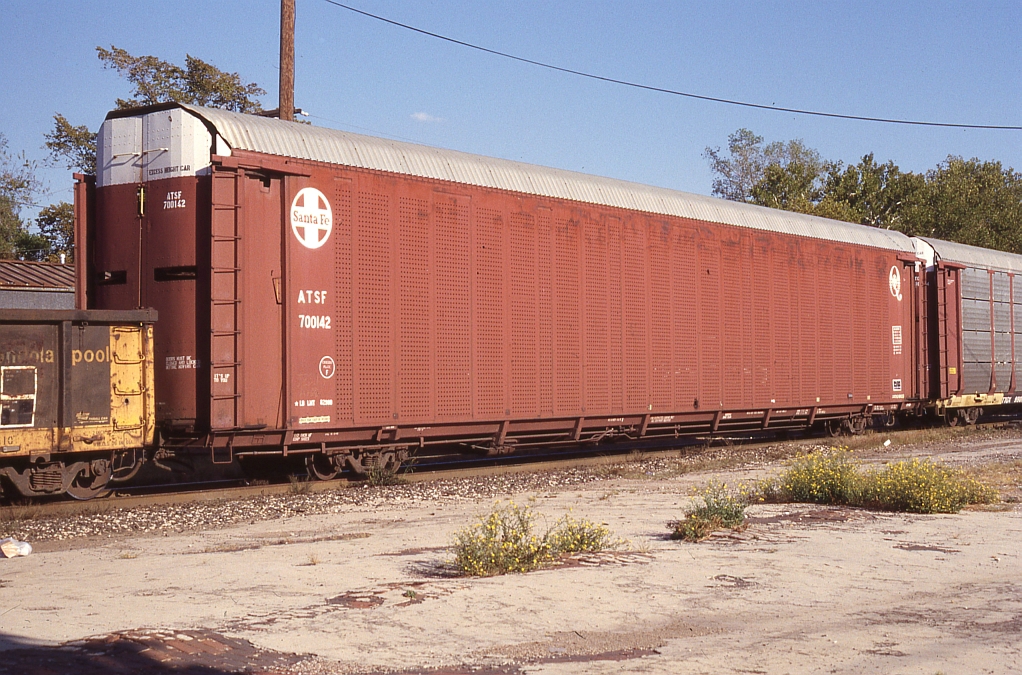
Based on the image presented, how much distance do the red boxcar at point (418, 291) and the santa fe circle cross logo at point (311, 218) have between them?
0.08 ft

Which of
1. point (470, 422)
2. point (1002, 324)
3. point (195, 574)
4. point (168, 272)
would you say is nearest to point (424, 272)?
point (470, 422)

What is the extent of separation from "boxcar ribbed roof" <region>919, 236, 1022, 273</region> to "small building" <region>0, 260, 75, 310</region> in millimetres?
19766

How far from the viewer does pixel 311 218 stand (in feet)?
40.1

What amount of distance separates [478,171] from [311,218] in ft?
10.3

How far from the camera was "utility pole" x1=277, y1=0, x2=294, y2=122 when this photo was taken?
18.7 meters

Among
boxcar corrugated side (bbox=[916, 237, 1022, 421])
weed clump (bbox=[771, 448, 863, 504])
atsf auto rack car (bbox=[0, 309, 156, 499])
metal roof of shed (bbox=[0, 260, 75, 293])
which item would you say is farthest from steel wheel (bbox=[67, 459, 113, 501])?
boxcar corrugated side (bbox=[916, 237, 1022, 421])

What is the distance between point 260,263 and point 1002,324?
20.2m

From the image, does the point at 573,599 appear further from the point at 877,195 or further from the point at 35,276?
the point at 877,195

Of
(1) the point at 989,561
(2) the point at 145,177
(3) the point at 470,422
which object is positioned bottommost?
(1) the point at 989,561

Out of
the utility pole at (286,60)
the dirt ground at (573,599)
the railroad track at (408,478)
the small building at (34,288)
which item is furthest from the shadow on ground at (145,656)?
the small building at (34,288)

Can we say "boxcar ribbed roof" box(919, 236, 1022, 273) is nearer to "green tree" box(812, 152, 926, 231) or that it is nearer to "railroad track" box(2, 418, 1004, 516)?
"railroad track" box(2, 418, 1004, 516)

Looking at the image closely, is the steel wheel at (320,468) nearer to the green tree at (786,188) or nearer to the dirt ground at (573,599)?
the dirt ground at (573,599)

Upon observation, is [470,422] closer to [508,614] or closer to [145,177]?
[145,177]

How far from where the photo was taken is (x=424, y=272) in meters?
13.4
